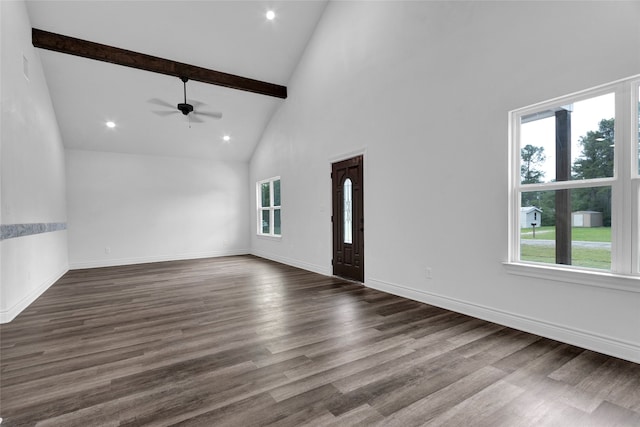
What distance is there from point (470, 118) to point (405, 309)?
7.24 feet

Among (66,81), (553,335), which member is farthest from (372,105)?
(66,81)

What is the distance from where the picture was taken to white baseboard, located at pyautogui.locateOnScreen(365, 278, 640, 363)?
226 centimetres

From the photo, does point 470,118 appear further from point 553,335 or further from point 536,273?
point 553,335

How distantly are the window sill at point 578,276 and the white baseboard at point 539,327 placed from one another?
0.40m

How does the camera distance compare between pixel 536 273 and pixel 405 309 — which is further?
pixel 405 309

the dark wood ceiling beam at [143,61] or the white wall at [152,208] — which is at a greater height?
the dark wood ceiling beam at [143,61]

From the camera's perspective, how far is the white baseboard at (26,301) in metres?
3.30

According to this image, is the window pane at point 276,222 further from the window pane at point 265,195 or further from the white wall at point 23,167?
the white wall at point 23,167

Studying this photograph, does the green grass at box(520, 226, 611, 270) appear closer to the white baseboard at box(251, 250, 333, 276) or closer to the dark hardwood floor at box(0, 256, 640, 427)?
the dark hardwood floor at box(0, 256, 640, 427)

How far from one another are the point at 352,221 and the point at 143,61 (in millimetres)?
4448

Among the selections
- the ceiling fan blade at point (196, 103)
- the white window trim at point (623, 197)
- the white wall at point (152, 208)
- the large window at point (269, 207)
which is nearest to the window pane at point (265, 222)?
the large window at point (269, 207)

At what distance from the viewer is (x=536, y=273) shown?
8.89 ft

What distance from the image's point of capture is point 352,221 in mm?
5000

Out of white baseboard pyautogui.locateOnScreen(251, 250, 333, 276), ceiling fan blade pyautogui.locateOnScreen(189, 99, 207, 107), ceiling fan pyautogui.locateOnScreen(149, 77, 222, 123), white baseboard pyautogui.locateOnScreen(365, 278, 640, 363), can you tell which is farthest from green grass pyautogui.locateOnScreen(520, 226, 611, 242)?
ceiling fan blade pyautogui.locateOnScreen(189, 99, 207, 107)
